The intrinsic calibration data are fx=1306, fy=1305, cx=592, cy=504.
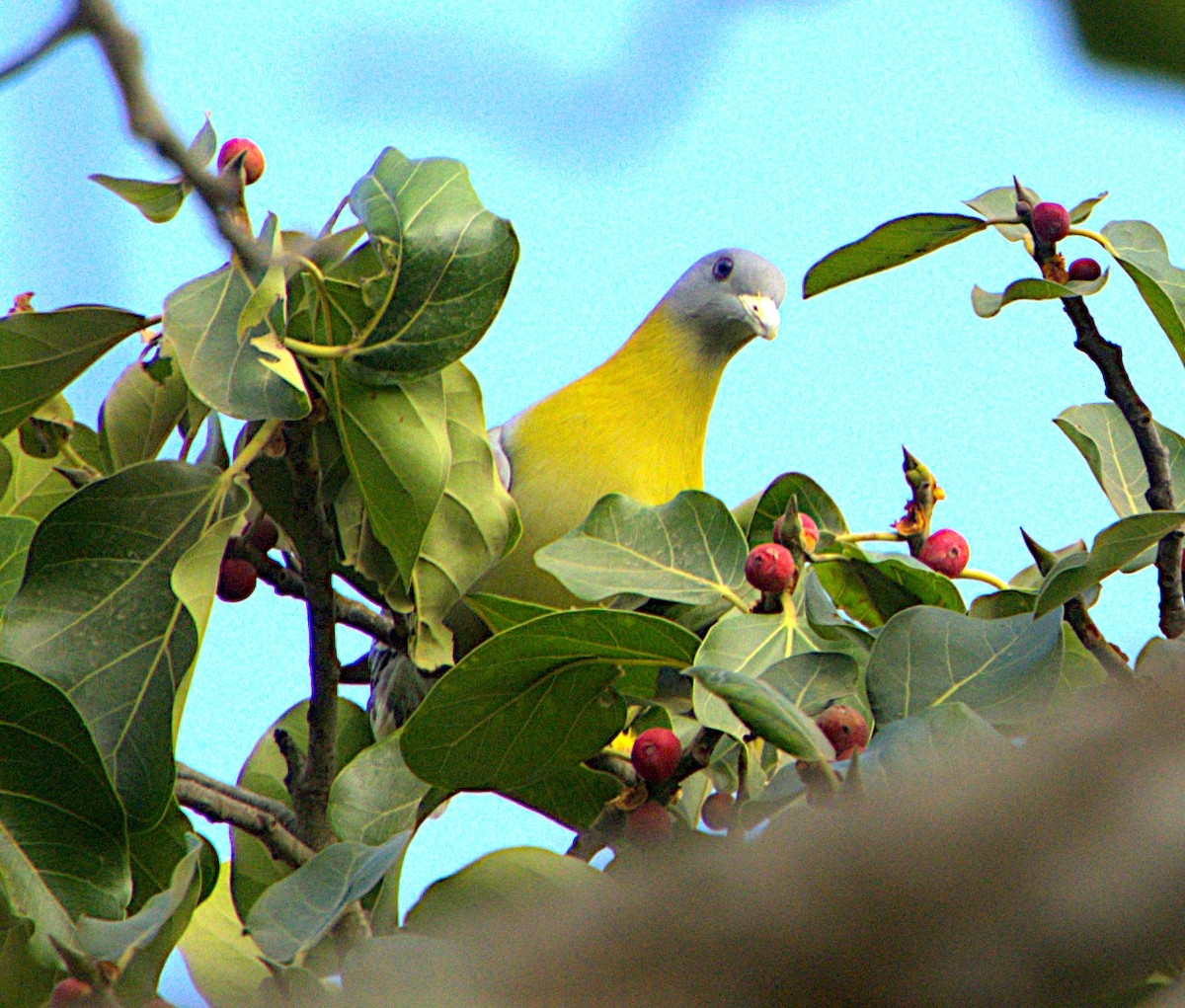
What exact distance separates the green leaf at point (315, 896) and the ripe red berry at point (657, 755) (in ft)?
1.04

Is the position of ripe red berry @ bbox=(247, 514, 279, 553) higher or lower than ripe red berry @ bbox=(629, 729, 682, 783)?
higher

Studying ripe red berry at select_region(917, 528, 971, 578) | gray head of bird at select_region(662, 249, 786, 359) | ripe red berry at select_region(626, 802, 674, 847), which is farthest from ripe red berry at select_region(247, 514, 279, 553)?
gray head of bird at select_region(662, 249, 786, 359)

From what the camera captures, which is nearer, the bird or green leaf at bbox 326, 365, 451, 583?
green leaf at bbox 326, 365, 451, 583

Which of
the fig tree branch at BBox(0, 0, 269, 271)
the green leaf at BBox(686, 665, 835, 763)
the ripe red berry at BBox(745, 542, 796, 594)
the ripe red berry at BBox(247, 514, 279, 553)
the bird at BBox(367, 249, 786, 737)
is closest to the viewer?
the fig tree branch at BBox(0, 0, 269, 271)

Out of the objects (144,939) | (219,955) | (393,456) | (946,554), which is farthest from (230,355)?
(946,554)

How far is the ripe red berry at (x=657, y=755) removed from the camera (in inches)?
57.4

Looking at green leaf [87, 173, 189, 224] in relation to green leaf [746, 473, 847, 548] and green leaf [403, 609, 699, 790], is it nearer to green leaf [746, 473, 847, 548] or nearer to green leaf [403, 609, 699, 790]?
green leaf [403, 609, 699, 790]

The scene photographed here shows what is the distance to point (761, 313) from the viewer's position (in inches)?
115

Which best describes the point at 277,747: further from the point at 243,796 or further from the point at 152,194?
the point at 152,194

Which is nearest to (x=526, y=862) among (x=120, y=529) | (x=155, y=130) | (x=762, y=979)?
(x=120, y=529)

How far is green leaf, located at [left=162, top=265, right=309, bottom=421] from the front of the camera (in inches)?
52.7

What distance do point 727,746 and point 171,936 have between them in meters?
0.60

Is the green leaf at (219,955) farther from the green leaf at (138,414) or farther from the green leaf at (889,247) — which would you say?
the green leaf at (889,247)

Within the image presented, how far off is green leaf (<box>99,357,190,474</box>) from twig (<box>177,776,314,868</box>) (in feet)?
1.64
